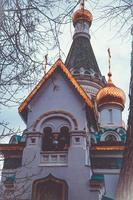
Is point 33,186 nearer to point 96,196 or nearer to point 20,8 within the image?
point 96,196

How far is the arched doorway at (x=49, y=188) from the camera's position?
863 centimetres

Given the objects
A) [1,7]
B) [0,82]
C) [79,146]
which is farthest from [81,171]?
[1,7]

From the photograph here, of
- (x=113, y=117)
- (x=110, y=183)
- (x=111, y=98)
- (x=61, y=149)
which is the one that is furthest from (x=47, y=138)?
(x=111, y=98)

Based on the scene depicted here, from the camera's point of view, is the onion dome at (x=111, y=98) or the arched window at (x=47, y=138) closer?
the arched window at (x=47, y=138)

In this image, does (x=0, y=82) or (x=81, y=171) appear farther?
(x=81, y=171)

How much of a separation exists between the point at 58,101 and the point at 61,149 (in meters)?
1.42

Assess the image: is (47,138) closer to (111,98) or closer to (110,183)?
(110,183)

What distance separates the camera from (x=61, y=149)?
9.51m

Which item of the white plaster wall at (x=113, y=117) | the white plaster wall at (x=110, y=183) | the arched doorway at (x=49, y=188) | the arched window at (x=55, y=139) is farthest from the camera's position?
the white plaster wall at (x=113, y=117)

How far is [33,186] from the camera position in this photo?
8680 millimetres

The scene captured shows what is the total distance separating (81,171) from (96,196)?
26.2 inches

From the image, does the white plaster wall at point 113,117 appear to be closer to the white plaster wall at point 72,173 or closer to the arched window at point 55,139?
the arched window at point 55,139

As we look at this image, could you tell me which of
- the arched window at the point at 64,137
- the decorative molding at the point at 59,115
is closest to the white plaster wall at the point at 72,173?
the arched window at the point at 64,137

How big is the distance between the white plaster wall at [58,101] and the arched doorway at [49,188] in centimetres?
173
